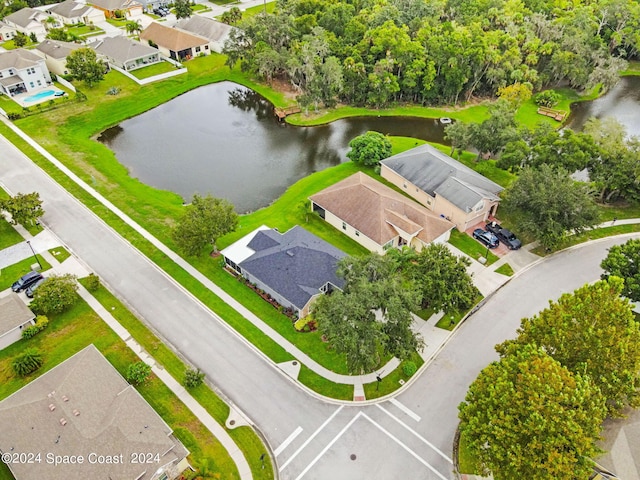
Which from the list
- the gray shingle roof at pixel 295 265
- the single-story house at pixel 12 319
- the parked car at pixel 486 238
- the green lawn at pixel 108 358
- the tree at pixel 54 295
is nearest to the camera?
the green lawn at pixel 108 358

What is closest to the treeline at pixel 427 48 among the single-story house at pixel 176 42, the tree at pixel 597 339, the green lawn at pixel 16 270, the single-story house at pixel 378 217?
the single-story house at pixel 176 42

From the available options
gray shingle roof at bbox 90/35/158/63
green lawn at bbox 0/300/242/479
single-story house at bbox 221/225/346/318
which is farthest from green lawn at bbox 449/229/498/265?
gray shingle roof at bbox 90/35/158/63

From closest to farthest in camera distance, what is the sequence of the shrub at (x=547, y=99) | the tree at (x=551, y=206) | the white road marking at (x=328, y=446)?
the white road marking at (x=328, y=446) < the tree at (x=551, y=206) < the shrub at (x=547, y=99)

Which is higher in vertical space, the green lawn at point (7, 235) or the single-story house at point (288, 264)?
the single-story house at point (288, 264)

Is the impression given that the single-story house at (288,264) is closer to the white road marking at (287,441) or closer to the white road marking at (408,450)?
the white road marking at (287,441)

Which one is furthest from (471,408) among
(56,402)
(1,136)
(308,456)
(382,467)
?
(1,136)

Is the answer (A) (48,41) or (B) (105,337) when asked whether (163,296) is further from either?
(A) (48,41)

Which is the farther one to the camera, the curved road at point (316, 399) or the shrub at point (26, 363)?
the shrub at point (26, 363)
